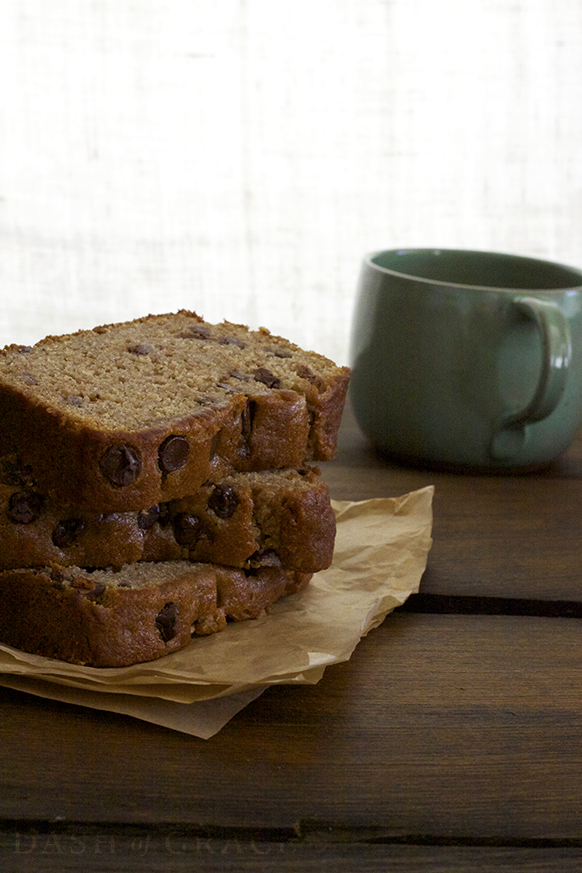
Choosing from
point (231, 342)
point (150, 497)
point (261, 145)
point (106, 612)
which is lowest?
point (106, 612)

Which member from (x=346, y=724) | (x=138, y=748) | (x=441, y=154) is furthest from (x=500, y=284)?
(x=138, y=748)

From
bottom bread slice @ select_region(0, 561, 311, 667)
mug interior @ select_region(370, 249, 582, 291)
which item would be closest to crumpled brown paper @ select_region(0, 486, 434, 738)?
bottom bread slice @ select_region(0, 561, 311, 667)

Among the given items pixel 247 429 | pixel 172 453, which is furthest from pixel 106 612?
pixel 247 429

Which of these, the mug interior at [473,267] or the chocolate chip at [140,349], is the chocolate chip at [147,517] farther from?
the mug interior at [473,267]

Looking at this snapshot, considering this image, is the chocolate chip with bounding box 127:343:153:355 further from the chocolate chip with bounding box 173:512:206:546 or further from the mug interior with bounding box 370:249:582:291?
the mug interior with bounding box 370:249:582:291

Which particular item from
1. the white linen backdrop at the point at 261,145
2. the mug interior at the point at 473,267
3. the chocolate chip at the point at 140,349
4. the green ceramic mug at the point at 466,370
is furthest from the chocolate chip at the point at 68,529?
the white linen backdrop at the point at 261,145

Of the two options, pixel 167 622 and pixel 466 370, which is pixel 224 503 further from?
pixel 466 370
